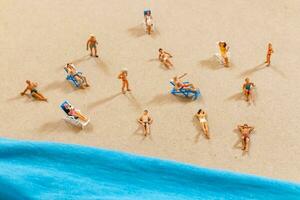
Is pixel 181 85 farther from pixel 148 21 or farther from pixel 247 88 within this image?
pixel 148 21

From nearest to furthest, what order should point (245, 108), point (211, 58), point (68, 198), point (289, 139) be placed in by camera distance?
point (68, 198)
point (289, 139)
point (245, 108)
point (211, 58)

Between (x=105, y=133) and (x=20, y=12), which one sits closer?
(x=105, y=133)

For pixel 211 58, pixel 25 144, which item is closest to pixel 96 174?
pixel 25 144

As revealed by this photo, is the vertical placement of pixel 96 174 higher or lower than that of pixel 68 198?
higher

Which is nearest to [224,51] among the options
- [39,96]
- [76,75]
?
[76,75]

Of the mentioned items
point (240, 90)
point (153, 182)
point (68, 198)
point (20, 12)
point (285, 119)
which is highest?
point (20, 12)

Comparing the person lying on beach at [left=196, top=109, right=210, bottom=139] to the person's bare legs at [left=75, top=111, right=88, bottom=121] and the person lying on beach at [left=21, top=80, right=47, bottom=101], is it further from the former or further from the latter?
the person lying on beach at [left=21, top=80, right=47, bottom=101]

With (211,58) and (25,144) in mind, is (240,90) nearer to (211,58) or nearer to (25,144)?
Result: (211,58)

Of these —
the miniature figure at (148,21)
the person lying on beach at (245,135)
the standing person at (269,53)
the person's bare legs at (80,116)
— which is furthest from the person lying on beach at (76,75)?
the standing person at (269,53)
